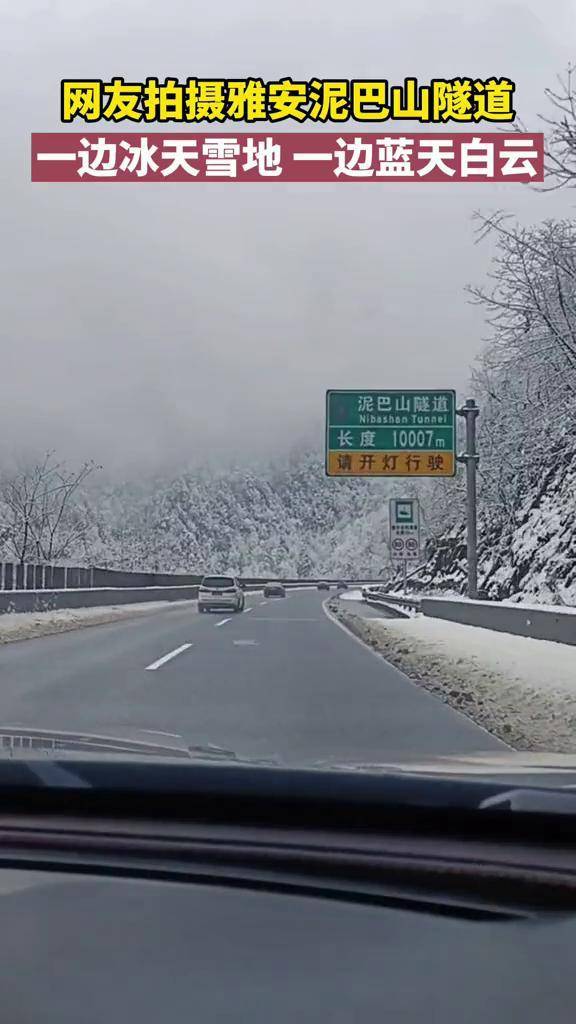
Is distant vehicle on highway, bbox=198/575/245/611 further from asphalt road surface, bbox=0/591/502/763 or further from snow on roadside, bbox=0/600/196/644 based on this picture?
asphalt road surface, bbox=0/591/502/763

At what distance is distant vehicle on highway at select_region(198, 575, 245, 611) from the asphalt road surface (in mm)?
17545

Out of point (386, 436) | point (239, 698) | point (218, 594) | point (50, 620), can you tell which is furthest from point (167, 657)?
point (218, 594)

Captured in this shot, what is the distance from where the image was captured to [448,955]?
2049 mm

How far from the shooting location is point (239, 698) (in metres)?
11.2

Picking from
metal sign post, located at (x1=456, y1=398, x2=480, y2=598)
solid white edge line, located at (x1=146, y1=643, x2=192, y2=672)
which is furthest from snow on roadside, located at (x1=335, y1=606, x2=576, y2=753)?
metal sign post, located at (x1=456, y1=398, x2=480, y2=598)

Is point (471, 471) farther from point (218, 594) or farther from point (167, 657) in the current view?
point (218, 594)

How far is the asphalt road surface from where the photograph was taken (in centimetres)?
690

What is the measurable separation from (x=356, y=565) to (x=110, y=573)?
447 ft

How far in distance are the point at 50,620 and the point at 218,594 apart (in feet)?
41.4

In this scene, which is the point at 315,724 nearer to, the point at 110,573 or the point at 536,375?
the point at 536,375

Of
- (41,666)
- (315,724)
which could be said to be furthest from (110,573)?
(315,724)

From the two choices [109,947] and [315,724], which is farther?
[315,724]

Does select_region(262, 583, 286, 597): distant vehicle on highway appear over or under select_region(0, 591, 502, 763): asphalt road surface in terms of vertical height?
under

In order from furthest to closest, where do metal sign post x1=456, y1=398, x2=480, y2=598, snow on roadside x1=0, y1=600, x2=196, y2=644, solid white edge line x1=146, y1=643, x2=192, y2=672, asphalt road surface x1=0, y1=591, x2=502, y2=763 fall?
metal sign post x1=456, y1=398, x2=480, y2=598 < snow on roadside x1=0, y1=600, x2=196, y2=644 < solid white edge line x1=146, y1=643, x2=192, y2=672 < asphalt road surface x1=0, y1=591, x2=502, y2=763
